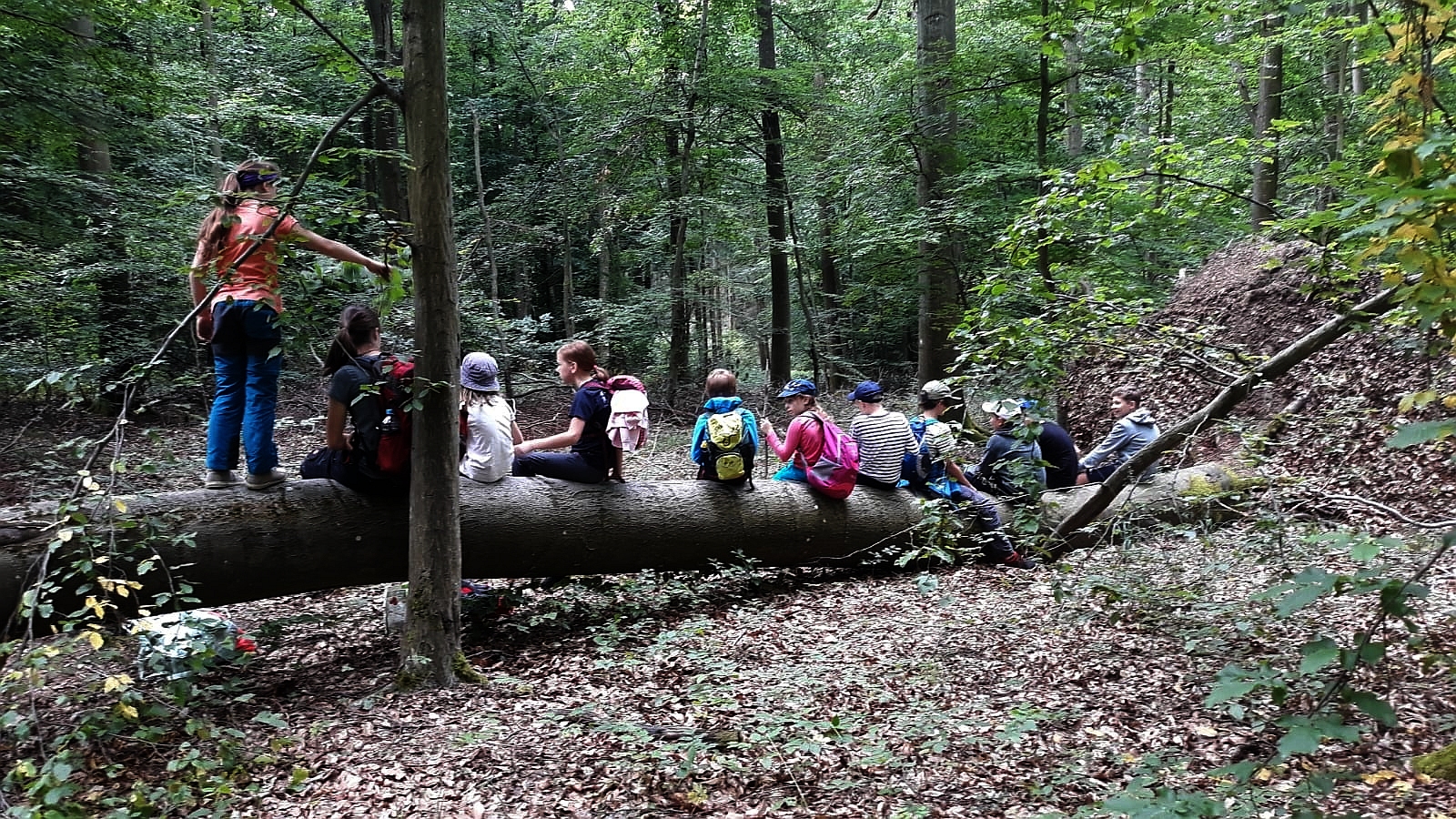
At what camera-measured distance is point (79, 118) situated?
930 centimetres

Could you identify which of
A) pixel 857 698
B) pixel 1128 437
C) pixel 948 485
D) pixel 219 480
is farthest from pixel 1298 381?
pixel 219 480

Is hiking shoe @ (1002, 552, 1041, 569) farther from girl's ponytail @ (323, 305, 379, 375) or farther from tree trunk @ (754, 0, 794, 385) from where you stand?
tree trunk @ (754, 0, 794, 385)

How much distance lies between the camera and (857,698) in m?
4.62

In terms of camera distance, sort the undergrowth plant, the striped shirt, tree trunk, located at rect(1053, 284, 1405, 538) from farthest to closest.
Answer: the striped shirt, tree trunk, located at rect(1053, 284, 1405, 538), the undergrowth plant

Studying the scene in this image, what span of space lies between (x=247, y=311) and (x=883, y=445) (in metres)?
5.17

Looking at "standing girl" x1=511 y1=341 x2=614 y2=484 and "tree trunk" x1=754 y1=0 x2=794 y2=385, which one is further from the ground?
"tree trunk" x1=754 y1=0 x2=794 y2=385

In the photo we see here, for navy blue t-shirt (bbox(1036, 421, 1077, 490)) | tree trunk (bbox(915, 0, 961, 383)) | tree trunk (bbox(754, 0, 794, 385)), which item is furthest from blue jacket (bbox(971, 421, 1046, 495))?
tree trunk (bbox(754, 0, 794, 385))

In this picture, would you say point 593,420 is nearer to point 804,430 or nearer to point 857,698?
point 804,430

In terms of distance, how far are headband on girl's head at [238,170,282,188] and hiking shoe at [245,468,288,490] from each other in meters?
1.71

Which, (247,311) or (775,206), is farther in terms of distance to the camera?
(775,206)

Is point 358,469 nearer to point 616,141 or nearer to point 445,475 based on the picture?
point 445,475

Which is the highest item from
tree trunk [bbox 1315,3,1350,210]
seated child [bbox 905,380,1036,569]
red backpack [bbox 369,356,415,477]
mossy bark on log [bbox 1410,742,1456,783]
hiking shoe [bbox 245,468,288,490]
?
tree trunk [bbox 1315,3,1350,210]

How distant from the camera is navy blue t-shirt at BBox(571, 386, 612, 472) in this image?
6.18m

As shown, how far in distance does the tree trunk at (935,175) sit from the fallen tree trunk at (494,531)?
120 inches
